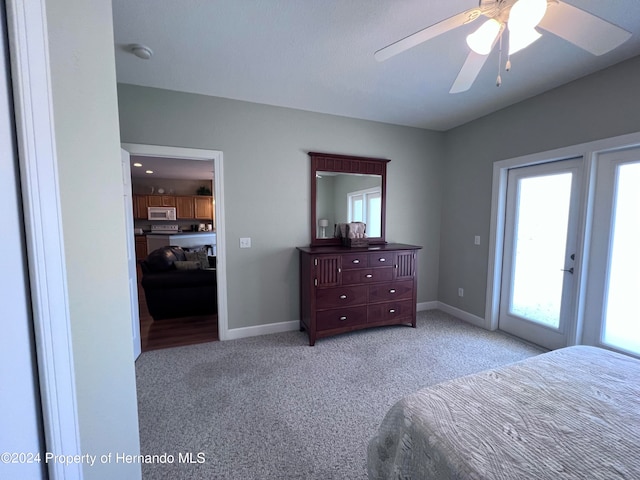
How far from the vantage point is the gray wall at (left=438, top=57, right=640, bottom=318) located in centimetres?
219

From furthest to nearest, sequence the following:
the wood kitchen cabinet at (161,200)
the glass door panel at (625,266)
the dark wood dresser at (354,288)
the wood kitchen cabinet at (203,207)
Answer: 1. the wood kitchen cabinet at (203,207)
2. the wood kitchen cabinet at (161,200)
3. the dark wood dresser at (354,288)
4. the glass door panel at (625,266)

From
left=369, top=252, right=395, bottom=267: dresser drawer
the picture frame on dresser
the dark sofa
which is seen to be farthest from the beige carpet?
the dark sofa

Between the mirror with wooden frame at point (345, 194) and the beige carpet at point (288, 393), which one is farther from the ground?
the mirror with wooden frame at point (345, 194)

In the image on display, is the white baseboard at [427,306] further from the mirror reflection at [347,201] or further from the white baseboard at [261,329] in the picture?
the white baseboard at [261,329]

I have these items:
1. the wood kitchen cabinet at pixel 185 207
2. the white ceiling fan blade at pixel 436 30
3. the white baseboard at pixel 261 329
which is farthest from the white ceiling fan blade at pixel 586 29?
the wood kitchen cabinet at pixel 185 207

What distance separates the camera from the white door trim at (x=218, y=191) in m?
2.70

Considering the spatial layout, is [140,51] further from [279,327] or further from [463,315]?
[463,315]

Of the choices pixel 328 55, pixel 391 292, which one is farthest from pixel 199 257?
pixel 328 55

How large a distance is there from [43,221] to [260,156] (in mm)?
2537

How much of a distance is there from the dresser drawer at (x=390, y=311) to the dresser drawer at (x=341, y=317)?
0.10 meters

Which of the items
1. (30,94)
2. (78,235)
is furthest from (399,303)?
(30,94)

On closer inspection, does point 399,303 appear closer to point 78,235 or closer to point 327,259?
point 327,259

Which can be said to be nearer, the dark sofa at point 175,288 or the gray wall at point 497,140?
the gray wall at point 497,140

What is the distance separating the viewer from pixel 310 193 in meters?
3.28
